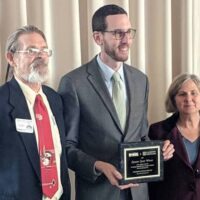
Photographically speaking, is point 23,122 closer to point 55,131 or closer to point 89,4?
point 55,131

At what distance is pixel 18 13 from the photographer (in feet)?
6.71

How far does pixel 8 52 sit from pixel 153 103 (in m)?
1.11

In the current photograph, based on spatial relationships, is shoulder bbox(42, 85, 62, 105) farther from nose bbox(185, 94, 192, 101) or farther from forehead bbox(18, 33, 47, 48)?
nose bbox(185, 94, 192, 101)

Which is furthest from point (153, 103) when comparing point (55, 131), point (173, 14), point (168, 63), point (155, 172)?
point (55, 131)

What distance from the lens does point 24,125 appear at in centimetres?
159

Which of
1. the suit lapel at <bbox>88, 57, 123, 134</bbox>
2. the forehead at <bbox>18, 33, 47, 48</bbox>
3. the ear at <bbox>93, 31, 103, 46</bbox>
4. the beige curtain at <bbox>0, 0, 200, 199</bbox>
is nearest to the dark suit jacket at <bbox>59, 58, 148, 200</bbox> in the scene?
the suit lapel at <bbox>88, 57, 123, 134</bbox>

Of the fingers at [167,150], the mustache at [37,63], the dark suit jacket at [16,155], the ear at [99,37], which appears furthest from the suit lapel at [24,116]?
the fingers at [167,150]

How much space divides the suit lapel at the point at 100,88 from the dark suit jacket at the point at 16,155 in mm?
361

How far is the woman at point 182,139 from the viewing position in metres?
2.07

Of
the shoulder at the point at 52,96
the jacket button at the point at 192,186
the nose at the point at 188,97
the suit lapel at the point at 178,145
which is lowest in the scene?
the jacket button at the point at 192,186

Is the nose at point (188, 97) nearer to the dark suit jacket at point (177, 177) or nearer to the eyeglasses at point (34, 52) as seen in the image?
the dark suit jacket at point (177, 177)

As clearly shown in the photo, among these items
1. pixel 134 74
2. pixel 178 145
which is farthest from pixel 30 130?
pixel 178 145

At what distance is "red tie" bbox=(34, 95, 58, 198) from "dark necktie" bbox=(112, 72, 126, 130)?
0.35m

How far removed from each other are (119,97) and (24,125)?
484mm
